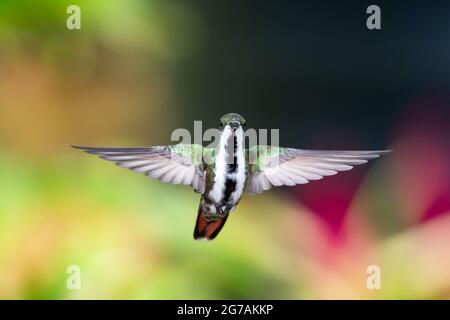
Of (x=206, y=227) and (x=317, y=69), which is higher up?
(x=317, y=69)

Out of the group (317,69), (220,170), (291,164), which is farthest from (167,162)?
(317,69)

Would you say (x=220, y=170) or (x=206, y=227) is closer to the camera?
(x=220, y=170)

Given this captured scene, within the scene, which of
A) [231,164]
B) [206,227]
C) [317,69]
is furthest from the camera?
[317,69]

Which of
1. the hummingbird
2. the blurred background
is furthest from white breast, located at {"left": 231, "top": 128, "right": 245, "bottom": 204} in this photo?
the blurred background

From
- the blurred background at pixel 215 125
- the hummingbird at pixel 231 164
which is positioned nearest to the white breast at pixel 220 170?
the hummingbird at pixel 231 164

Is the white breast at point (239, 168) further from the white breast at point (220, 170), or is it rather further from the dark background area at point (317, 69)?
the dark background area at point (317, 69)

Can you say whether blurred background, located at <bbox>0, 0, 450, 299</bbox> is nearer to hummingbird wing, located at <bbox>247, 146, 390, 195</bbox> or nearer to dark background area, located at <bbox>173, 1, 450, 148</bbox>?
dark background area, located at <bbox>173, 1, 450, 148</bbox>

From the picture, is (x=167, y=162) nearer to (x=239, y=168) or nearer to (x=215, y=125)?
(x=239, y=168)

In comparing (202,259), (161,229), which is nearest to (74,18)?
(161,229)
